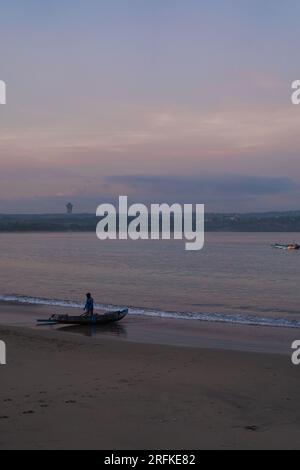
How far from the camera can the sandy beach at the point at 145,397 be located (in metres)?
8.75

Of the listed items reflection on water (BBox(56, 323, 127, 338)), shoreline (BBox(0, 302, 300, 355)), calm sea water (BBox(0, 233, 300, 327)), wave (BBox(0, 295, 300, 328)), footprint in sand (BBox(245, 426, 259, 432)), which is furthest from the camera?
calm sea water (BBox(0, 233, 300, 327))

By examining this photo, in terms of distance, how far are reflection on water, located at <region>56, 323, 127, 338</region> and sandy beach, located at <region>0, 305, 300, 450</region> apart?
3485 mm

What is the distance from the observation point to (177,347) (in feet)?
63.2

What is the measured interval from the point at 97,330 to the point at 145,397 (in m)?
12.8

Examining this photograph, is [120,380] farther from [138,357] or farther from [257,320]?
[257,320]

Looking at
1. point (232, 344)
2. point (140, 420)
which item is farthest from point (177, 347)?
point (140, 420)

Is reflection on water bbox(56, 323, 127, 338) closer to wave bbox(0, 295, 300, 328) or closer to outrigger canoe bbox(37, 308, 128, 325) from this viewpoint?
outrigger canoe bbox(37, 308, 128, 325)

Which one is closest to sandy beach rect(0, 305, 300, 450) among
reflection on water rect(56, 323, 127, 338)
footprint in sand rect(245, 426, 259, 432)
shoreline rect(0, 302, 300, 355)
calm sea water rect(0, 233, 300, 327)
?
footprint in sand rect(245, 426, 259, 432)

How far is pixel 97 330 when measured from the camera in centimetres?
2389

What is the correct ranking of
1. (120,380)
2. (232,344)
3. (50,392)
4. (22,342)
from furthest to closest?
1. (232,344)
2. (22,342)
3. (120,380)
4. (50,392)

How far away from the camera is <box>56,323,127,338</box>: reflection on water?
2277cm

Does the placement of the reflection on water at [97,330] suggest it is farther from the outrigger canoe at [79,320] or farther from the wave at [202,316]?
the wave at [202,316]

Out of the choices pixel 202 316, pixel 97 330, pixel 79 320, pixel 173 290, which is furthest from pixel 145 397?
pixel 173 290
